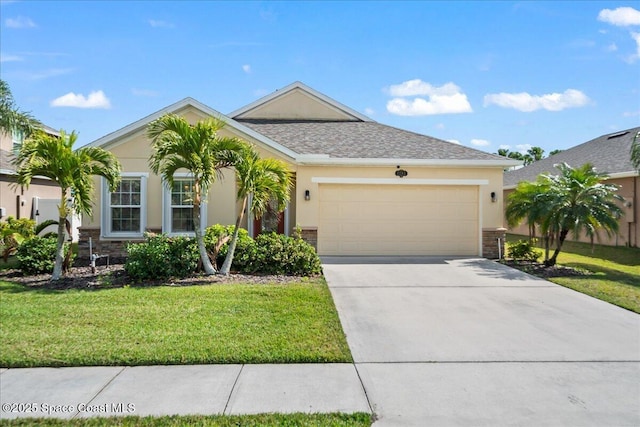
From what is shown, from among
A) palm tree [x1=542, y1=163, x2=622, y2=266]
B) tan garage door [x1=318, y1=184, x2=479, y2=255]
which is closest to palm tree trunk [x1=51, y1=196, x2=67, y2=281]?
tan garage door [x1=318, y1=184, x2=479, y2=255]

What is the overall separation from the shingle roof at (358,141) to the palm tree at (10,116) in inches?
293

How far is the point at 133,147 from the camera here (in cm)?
1236

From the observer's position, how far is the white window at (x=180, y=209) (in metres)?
12.4

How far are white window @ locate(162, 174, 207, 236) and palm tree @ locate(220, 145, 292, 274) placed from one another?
2903mm

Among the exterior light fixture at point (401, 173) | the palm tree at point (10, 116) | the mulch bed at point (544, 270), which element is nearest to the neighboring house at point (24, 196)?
the palm tree at point (10, 116)

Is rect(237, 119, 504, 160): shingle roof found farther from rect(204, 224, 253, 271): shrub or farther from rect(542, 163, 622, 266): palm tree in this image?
rect(204, 224, 253, 271): shrub

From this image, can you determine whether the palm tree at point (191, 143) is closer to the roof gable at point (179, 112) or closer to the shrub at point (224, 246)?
the shrub at point (224, 246)

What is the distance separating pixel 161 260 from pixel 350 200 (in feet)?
20.0

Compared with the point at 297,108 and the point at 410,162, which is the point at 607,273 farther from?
the point at 297,108

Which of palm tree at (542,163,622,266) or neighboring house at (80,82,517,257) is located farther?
neighboring house at (80,82,517,257)

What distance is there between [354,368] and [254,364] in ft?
3.79

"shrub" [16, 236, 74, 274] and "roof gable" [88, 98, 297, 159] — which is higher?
"roof gable" [88, 98, 297, 159]

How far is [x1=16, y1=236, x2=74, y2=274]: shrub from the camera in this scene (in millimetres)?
9945

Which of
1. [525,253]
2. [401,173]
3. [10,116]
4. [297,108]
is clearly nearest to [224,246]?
[401,173]
